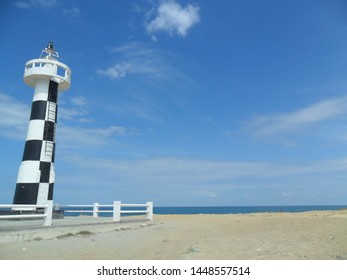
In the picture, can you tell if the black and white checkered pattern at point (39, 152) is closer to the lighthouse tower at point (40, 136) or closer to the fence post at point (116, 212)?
the lighthouse tower at point (40, 136)

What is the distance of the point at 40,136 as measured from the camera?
1761cm

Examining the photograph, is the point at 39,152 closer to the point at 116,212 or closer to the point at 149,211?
the point at 116,212

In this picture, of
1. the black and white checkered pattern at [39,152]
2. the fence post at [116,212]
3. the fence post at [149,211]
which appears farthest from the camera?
the fence post at [149,211]

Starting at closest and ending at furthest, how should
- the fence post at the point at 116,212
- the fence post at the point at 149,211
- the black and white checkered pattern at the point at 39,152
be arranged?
the black and white checkered pattern at the point at 39,152 → the fence post at the point at 116,212 → the fence post at the point at 149,211

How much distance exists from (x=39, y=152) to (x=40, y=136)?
876mm

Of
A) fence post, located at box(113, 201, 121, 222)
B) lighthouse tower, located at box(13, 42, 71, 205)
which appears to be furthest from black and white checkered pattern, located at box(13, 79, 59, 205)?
fence post, located at box(113, 201, 121, 222)

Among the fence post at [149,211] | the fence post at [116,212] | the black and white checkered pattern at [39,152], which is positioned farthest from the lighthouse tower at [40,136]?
the fence post at [149,211]

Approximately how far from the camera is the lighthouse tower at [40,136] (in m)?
17.2

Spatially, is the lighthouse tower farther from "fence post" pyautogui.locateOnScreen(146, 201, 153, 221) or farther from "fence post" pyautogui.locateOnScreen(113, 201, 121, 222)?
"fence post" pyautogui.locateOnScreen(146, 201, 153, 221)

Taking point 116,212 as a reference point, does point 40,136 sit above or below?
above

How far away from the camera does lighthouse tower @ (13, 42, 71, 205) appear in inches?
676

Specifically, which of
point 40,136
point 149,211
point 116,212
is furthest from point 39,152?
point 149,211

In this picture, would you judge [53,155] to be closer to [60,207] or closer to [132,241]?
[60,207]

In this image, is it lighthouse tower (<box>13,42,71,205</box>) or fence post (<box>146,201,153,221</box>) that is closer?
lighthouse tower (<box>13,42,71,205</box>)
